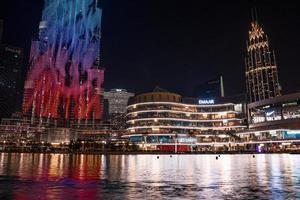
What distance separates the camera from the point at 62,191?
23516mm

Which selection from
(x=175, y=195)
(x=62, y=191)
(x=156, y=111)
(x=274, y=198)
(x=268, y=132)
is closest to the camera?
(x=274, y=198)

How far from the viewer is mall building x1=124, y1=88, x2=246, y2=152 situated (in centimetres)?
18188

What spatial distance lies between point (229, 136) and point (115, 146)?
7119 centimetres

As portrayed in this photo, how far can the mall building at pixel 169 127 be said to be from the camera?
7160 inches

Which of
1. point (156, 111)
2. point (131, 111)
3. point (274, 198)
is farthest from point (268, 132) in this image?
point (274, 198)

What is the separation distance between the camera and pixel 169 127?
18450cm

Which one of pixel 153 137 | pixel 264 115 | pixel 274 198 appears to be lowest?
pixel 274 198

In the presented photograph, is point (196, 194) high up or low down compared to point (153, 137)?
down

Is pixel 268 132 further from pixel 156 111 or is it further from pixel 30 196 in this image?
pixel 30 196

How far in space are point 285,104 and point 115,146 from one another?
Answer: 100994 millimetres

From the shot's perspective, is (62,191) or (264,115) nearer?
(62,191)

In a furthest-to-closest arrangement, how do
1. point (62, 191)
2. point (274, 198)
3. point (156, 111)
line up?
point (156, 111), point (62, 191), point (274, 198)

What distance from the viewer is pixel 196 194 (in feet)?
73.0

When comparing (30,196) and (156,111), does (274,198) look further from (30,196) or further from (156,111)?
(156,111)
